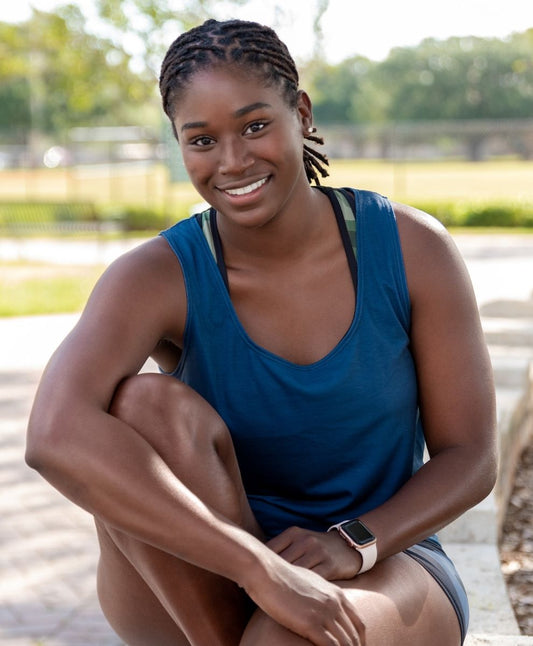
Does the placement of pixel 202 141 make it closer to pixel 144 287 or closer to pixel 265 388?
pixel 144 287

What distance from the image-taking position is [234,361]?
2.16m

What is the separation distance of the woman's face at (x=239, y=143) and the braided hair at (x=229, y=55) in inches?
0.9

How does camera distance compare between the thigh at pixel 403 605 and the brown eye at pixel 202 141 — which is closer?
the thigh at pixel 403 605

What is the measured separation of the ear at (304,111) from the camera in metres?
2.25

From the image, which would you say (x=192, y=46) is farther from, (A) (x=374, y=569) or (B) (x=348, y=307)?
(A) (x=374, y=569)

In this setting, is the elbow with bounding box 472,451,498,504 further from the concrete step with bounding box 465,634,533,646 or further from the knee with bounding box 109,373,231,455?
the knee with bounding box 109,373,231,455

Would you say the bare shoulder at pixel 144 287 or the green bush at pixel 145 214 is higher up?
the bare shoulder at pixel 144 287

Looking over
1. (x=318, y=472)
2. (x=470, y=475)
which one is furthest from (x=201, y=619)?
(x=470, y=475)

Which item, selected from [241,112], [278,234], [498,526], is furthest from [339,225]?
[498,526]

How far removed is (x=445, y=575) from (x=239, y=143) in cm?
95

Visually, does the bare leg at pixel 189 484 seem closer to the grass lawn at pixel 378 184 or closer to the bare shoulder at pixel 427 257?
the bare shoulder at pixel 427 257

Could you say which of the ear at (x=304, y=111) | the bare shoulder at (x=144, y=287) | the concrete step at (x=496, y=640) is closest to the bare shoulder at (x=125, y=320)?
the bare shoulder at (x=144, y=287)

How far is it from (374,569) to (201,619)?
338 millimetres

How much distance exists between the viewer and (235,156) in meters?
2.12
